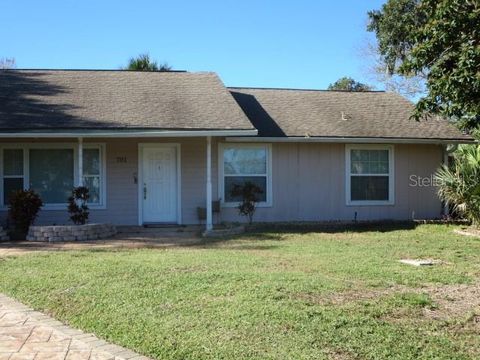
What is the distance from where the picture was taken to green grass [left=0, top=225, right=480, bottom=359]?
5348mm

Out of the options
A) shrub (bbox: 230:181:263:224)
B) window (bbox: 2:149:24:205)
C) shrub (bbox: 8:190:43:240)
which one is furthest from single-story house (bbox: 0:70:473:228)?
shrub (bbox: 8:190:43:240)

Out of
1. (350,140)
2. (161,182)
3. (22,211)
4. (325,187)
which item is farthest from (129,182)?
(350,140)

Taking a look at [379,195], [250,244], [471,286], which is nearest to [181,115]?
[250,244]

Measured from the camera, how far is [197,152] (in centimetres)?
1591

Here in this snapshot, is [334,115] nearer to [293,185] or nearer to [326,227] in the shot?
[293,185]

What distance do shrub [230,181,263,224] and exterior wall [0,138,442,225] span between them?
0.71 meters

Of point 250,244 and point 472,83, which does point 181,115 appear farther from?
point 472,83

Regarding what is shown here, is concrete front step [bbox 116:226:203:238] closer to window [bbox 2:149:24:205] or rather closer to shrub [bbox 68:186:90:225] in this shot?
shrub [bbox 68:186:90:225]

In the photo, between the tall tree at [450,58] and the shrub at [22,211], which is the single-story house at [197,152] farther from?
the tall tree at [450,58]

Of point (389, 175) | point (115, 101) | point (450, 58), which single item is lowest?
point (389, 175)

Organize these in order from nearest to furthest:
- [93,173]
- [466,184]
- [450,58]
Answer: [450,58]
[466,184]
[93,173]

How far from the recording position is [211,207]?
1477 cm

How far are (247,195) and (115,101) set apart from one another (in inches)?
173

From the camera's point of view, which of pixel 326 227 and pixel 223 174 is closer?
pixel 326 227
